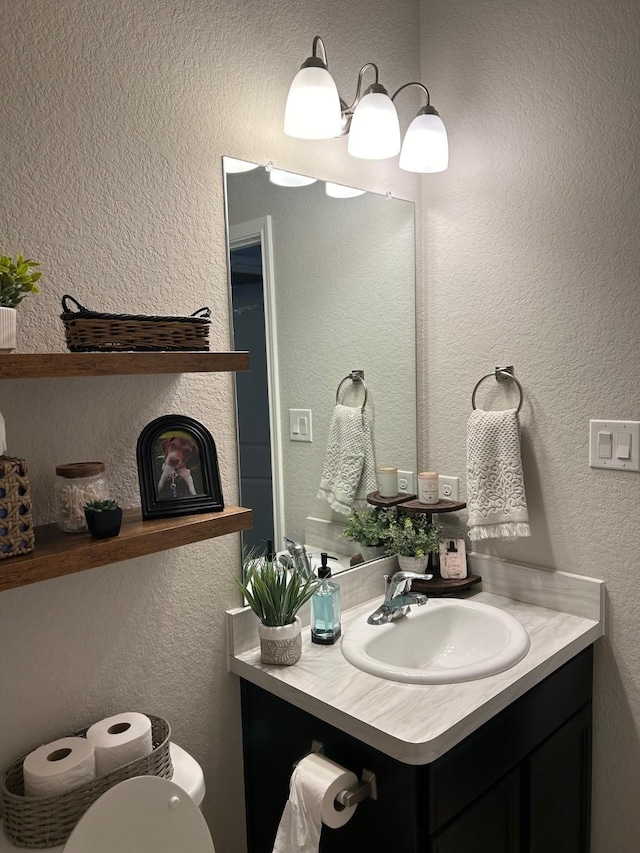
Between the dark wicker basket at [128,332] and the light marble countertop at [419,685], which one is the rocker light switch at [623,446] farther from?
the dark wicker basket at [128,332]

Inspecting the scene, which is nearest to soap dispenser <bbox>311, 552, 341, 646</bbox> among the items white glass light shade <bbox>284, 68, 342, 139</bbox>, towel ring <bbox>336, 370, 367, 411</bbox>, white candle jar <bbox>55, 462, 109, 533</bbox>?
towel ring <bbox>336, 370, 367, 411</bbox>

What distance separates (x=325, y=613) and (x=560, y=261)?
3.33ft

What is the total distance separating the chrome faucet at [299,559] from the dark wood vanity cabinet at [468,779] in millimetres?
278

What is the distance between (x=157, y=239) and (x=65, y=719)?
0.94 metres

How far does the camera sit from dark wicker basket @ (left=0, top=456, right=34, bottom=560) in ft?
3.34

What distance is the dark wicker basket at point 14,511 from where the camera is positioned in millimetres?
1018

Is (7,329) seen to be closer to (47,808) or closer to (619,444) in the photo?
(47,808)

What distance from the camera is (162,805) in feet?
3.70

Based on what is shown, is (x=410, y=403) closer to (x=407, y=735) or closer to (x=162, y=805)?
(x=407, y=735)

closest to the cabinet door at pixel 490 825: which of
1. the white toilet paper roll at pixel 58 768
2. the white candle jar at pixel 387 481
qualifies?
the white toilet paper roll at pixel 58 768

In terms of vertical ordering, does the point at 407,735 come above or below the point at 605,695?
above

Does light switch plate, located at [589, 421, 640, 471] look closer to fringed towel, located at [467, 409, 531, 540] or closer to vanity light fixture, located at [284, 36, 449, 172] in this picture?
fringed towel, located at [467, 409, 531, 540]

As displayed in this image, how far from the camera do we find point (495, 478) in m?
1.75

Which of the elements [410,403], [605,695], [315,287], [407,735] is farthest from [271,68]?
[605,695]
